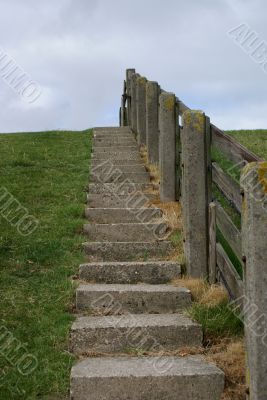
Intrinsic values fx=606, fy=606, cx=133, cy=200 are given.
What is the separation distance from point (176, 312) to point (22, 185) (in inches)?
184

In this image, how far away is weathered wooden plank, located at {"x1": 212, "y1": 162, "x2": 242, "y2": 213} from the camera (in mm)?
4668

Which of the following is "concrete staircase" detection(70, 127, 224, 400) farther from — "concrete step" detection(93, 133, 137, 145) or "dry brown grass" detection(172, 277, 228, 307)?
"concrete step" detection(93, 133, 137, 145)

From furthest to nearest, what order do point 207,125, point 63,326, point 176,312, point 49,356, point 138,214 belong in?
point 138,214 < point 207,125 < point 176,312 < point 63,326 < point 49,356

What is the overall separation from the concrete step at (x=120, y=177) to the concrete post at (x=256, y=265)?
5.98m

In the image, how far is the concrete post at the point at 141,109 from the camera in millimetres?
12469

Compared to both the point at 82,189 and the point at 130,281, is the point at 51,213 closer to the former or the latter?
the point at 82,189

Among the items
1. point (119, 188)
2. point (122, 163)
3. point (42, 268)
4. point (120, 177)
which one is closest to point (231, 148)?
point (42, 268)

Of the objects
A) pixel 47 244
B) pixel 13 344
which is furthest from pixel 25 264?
pixel 13 344

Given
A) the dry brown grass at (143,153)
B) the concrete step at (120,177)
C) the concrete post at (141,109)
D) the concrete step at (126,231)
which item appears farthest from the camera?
the concrete post at (141,109)

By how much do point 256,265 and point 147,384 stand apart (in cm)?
132

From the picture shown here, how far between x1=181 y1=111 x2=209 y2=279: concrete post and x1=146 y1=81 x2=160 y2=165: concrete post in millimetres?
4367

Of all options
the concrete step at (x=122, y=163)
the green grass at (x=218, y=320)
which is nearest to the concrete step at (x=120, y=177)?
the concrete step at (x=122, y=163)

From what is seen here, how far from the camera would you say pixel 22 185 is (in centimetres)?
972

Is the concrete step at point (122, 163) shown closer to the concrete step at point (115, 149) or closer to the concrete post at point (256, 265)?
the concrete step at point (115, 149)
